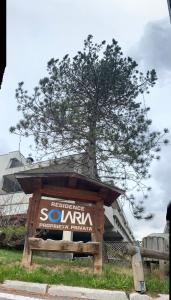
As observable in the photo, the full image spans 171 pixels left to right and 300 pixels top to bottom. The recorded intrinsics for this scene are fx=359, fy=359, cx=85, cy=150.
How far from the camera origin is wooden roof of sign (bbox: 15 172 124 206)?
434 inches

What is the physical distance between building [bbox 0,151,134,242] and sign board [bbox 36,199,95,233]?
4278 mm

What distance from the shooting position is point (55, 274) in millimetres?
8594

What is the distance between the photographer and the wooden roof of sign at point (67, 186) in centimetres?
1102

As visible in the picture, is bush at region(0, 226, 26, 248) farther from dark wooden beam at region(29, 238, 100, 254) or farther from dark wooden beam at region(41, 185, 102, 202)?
dark wooden beam at region(29, 238, 100, 254)

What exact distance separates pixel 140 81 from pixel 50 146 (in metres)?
6.68

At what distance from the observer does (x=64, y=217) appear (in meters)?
10.6

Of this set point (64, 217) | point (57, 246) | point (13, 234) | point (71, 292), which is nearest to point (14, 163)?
point (13, 234)

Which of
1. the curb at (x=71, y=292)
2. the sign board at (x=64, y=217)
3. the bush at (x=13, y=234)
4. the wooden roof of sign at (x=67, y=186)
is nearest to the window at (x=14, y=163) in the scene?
the bush at (x=13, y=234)

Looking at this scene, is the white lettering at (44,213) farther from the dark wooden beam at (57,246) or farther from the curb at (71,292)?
the curb at (71,292)

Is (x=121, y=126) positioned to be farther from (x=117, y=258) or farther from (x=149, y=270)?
(x=149, y=270)

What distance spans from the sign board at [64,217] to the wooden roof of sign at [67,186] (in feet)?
1.43

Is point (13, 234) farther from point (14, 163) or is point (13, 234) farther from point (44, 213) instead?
point (14, 163)

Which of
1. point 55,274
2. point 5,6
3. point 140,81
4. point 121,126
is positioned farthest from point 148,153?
point 5,6

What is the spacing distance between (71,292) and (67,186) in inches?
170
